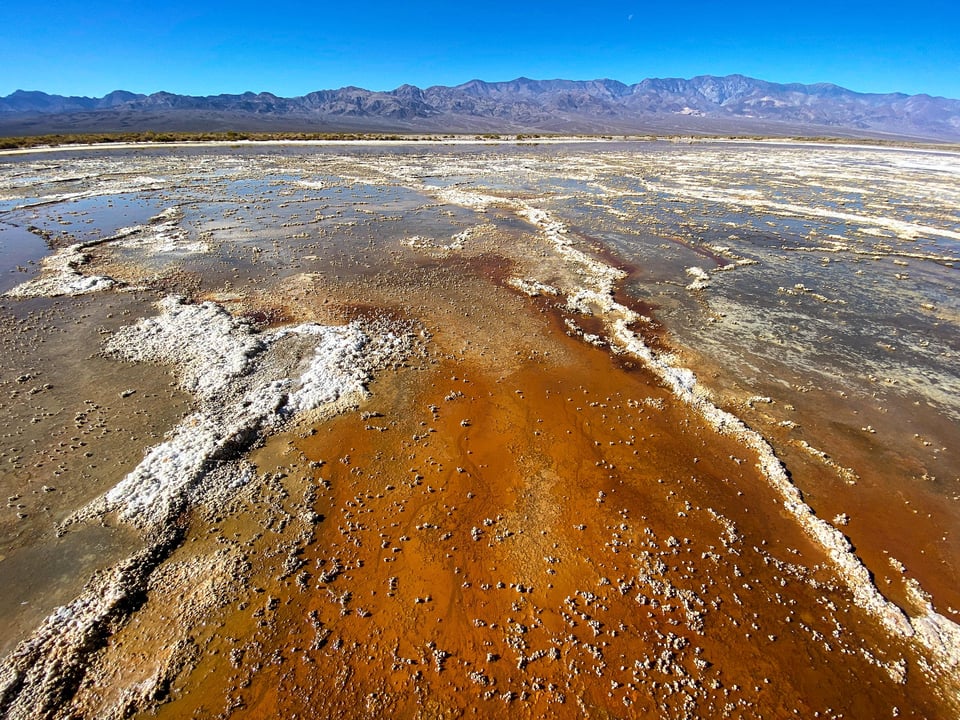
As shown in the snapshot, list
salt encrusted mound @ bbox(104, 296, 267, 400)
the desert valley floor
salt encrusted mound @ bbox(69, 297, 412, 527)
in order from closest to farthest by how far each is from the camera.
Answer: the desert valley floor
salt encrusted mound @ bbox(69, 297, 412, 527)
salt encrusted mound @ bbox(104, 296, 267, 400)

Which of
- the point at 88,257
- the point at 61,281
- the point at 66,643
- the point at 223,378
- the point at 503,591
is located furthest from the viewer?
the point at 88,257

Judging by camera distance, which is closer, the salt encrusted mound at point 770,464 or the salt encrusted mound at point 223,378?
the salt encrusted mound at point 770,464

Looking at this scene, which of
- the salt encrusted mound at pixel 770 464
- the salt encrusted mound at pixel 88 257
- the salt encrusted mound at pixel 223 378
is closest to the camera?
the salt encrusted mound at pixel 770 464

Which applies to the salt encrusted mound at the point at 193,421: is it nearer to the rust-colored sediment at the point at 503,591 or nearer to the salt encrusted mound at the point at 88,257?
the rust-colored sediment at the point at 503,591

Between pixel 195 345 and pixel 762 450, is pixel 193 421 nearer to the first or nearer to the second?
pixel 195 345

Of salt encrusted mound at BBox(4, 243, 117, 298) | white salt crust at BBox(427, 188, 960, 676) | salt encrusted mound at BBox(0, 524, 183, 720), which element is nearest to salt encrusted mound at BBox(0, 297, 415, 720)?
salt encrusted mound at BBox(0, 524, 183, 720)

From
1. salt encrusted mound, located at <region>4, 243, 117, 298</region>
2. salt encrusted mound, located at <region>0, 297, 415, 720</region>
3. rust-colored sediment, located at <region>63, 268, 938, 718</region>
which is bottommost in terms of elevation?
rust-colored sediment, located at <region>63, 268, 938, 718</region>

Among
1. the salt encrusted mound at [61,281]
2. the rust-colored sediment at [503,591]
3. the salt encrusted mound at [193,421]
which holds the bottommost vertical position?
the rust-colored sediment at [503,591]

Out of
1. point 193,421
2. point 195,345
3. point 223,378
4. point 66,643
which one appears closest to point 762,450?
point 66,643

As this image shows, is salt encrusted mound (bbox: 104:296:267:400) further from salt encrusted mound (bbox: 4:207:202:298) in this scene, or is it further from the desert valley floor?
salt encrusted mound (bbox: 4:207:202:298)

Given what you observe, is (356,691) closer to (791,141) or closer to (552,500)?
(552,500)

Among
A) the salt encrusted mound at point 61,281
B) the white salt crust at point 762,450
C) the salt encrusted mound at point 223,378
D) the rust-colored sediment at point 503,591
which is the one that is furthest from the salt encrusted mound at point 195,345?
the white salt crust at point 762,450
